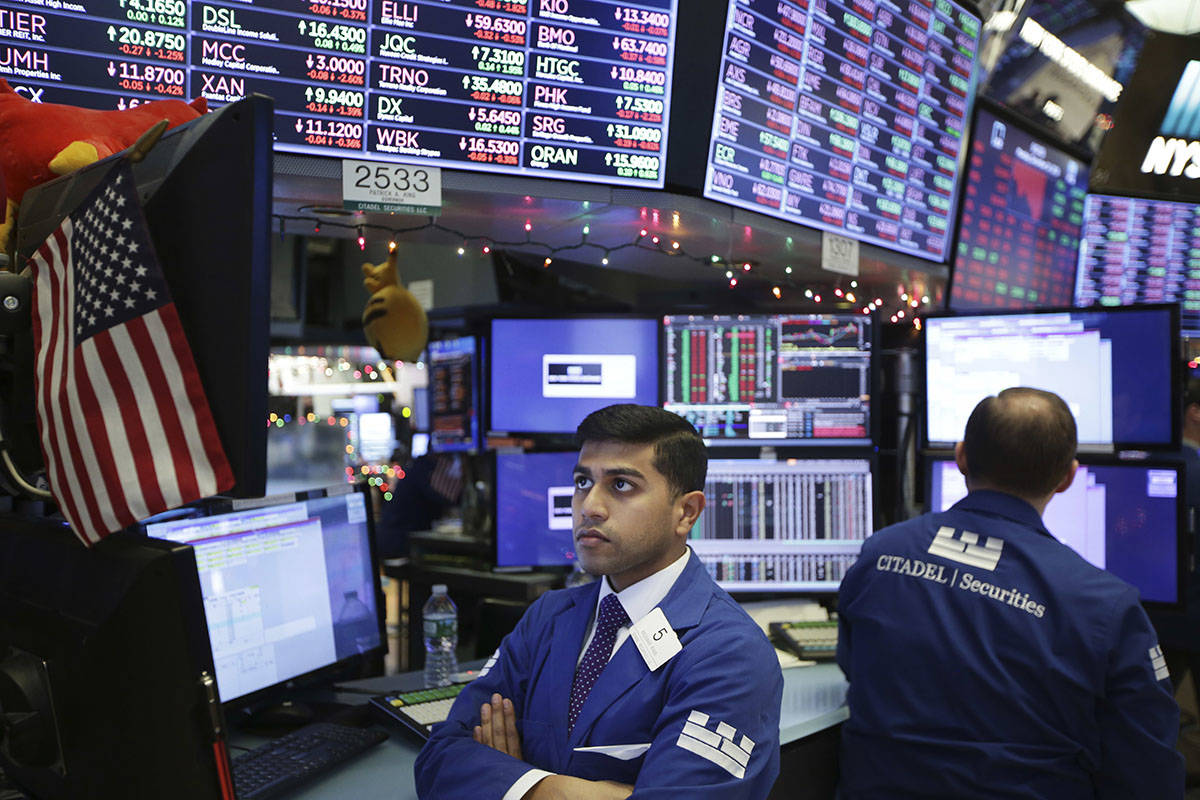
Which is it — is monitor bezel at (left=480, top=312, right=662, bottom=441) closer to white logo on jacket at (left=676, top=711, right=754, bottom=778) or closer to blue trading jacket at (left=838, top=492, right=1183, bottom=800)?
blue trading jacket at (left=838, top=492, right=1183, bottom=800)

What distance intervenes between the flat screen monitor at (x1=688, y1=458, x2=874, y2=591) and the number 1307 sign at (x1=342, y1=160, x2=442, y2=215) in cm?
110

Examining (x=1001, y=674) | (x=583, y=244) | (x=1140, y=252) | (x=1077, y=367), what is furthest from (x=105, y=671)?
(x=1140, y=252)

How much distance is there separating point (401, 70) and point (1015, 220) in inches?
107

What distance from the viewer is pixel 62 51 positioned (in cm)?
201

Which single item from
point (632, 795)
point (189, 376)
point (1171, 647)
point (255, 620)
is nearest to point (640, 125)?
point (255, 620)

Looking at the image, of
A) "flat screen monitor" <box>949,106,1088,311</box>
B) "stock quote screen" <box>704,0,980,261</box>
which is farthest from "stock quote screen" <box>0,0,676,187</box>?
"flat screen monitor" <box>949,106,1088,311</box>

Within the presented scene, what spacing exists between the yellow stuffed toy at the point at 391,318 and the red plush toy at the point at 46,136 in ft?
5.95

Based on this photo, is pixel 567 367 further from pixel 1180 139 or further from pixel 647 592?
pixel 1180 139

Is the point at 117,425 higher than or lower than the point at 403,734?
higher

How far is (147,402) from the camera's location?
79cm

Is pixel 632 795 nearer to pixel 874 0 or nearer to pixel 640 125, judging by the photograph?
pixel 640 125

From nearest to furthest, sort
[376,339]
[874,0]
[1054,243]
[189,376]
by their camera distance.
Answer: [189,376]
[874,0]
[376,339]
[1054,243]

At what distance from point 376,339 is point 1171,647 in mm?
2793

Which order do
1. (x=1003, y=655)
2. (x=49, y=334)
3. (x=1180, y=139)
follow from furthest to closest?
(x=1180, y=139), (x=1003, y=655), (x=49, y=334)
